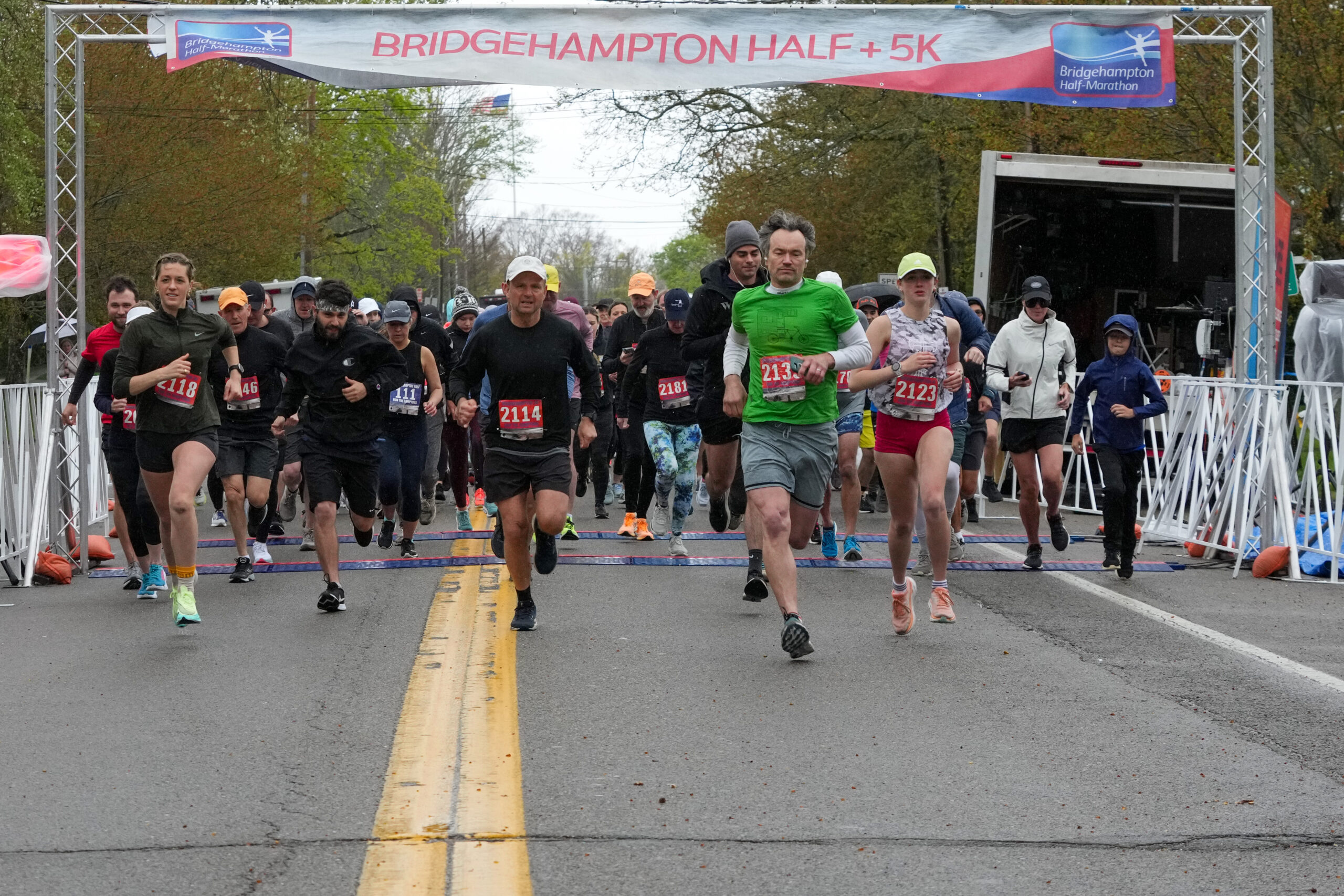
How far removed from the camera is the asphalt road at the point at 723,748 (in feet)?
14.7

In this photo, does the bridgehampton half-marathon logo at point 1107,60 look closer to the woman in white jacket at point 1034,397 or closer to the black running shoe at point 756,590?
the woman in white jacket at point 1034,397

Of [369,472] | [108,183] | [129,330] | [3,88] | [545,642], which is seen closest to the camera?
[545,642]

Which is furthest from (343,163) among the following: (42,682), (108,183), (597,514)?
(42,682)

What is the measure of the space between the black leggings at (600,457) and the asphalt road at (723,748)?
4741mm

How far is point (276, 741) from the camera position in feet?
19.4

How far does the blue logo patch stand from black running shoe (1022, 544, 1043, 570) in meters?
6.39

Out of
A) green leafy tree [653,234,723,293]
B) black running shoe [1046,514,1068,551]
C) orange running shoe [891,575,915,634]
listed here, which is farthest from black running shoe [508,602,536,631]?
green leafy tree [653,234,723,293]

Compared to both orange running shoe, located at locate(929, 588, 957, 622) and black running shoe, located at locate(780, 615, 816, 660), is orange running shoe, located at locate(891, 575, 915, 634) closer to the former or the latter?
orange running shoe, located at locate(929, 588, 957, 622)

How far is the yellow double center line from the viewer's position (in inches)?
172

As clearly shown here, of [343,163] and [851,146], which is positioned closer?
[851,146]

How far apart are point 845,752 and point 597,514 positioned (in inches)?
354

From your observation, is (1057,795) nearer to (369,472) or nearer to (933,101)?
(369,472)

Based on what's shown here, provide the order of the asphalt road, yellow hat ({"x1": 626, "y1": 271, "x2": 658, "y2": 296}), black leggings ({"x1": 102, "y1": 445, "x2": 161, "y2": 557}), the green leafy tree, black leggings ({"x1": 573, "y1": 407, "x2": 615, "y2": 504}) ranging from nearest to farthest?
the asphalt road, black leggings ({"x1": 102, "y1": 445, "x2": 161, "y2": 557}), yellow hat ({"x1": 626, "y1": 271, "x2": 658, "y2": 296}), black leggings ({"x1": 573, "y1": 407, "x2": 615, "y2": 504}), the green leafy tree

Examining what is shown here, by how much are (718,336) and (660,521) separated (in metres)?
3.71
